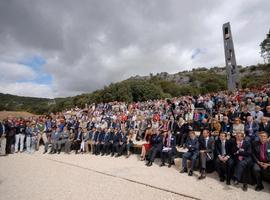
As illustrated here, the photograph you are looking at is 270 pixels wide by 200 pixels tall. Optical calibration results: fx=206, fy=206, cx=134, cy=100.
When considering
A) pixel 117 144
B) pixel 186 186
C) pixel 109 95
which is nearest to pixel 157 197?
pixel 186 186

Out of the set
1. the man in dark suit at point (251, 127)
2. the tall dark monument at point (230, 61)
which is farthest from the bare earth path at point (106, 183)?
the tall dark monument at point (230, 61)

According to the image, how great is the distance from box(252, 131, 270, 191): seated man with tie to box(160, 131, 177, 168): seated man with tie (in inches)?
113

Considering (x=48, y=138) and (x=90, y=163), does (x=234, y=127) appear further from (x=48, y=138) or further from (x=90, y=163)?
(x=48, y=138)

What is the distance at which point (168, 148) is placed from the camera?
793cm

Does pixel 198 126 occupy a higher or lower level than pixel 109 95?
lower

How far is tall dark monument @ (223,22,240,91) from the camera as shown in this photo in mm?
21600

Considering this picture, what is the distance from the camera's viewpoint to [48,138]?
1257 centimetres

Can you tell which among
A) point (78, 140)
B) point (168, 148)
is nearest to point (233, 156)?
point (168, 148)

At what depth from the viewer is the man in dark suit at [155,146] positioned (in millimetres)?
8055

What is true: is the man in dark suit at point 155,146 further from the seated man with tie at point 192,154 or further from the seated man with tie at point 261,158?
the seated man with tie at point 261,158

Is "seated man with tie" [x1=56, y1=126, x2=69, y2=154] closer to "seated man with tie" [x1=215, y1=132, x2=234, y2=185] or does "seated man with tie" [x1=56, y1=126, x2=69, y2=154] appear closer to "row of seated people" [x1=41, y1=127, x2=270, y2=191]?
"row of seated people" [x1=41, y1=127, x2=270, y2=191]

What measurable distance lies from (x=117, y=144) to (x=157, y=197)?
17.2 ft

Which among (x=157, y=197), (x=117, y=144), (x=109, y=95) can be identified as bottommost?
(x=157, y=197)

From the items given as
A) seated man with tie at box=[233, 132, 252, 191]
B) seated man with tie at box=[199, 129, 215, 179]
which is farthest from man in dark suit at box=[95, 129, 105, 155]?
seated man with tie at box=[233, 132, 252, 191]
